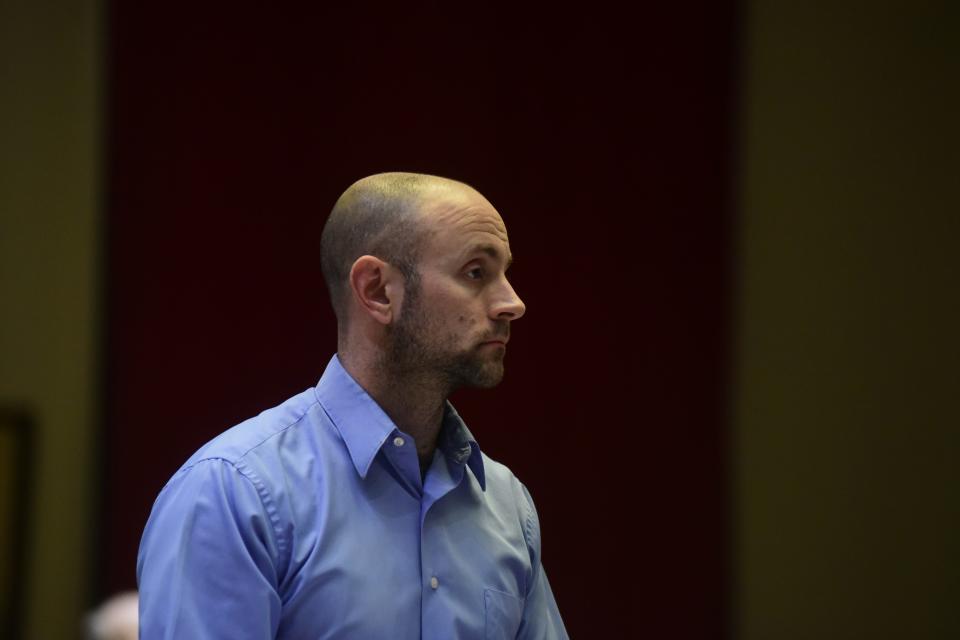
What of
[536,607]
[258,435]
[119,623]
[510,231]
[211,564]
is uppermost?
[510,231]

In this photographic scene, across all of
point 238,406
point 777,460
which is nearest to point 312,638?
point 238,406

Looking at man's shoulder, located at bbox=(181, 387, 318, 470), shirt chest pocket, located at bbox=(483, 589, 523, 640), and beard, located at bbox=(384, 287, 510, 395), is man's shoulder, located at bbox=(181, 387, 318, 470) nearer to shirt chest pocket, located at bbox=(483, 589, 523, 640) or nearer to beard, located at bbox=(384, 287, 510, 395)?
beard, located at bbox=(384, 287, 510, 395)

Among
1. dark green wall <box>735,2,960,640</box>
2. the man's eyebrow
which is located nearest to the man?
the man's eyebrow

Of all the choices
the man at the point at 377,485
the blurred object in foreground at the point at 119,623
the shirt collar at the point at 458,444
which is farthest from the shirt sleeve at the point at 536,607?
the blurred object in foreground at the point at 119,623

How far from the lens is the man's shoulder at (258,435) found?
56.7 inches

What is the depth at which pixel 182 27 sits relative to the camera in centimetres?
272

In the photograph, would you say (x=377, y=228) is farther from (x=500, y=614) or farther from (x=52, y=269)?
(x=52, y=269)

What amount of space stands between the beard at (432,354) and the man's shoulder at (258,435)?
0.46 ft

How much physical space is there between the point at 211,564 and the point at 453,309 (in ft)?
1.52

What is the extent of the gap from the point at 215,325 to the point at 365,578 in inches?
53.6

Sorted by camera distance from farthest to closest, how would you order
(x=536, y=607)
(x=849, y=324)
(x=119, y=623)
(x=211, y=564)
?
(x=849, y=324), (x=119, y=623), (x=536, y=607), (x=211, y=564)

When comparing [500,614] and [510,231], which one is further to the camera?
[510,231]

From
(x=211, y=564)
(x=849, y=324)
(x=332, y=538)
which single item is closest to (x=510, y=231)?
(x=849, y=324)

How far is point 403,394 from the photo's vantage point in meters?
1.60
